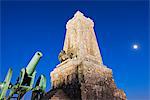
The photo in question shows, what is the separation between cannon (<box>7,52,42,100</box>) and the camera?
14.9m

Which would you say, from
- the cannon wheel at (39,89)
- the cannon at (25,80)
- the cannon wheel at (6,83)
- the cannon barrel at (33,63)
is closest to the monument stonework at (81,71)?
the cannon wheel at (39,89)

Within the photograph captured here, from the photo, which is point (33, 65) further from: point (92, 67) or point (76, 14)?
point (76, 14)

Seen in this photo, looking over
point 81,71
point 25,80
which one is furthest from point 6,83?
point 81,71

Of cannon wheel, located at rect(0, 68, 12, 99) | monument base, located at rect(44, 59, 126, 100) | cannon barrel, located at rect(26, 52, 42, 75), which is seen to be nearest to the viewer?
cannon wheel, located at rect(0, 68, 12, 99)

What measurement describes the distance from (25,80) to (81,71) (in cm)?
572

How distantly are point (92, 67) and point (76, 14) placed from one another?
6.58 meters

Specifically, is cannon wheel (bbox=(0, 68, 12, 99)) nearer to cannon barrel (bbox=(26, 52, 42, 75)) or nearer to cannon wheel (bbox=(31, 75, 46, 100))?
cannon barrel (bbox=(26, 52, 42, 75))

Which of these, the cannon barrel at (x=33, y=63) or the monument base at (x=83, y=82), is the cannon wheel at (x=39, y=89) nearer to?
the cannon barrel at (x=33, y=63)

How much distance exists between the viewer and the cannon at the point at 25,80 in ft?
49.0

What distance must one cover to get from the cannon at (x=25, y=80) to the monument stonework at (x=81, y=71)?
3.58 metres

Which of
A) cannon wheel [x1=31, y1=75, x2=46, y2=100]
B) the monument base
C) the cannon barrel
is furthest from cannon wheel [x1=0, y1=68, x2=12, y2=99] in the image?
the monument base

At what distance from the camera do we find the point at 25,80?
50.4 ft

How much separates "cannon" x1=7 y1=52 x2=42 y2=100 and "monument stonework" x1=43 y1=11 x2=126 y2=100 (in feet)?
11.8

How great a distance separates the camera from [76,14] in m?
24.7
